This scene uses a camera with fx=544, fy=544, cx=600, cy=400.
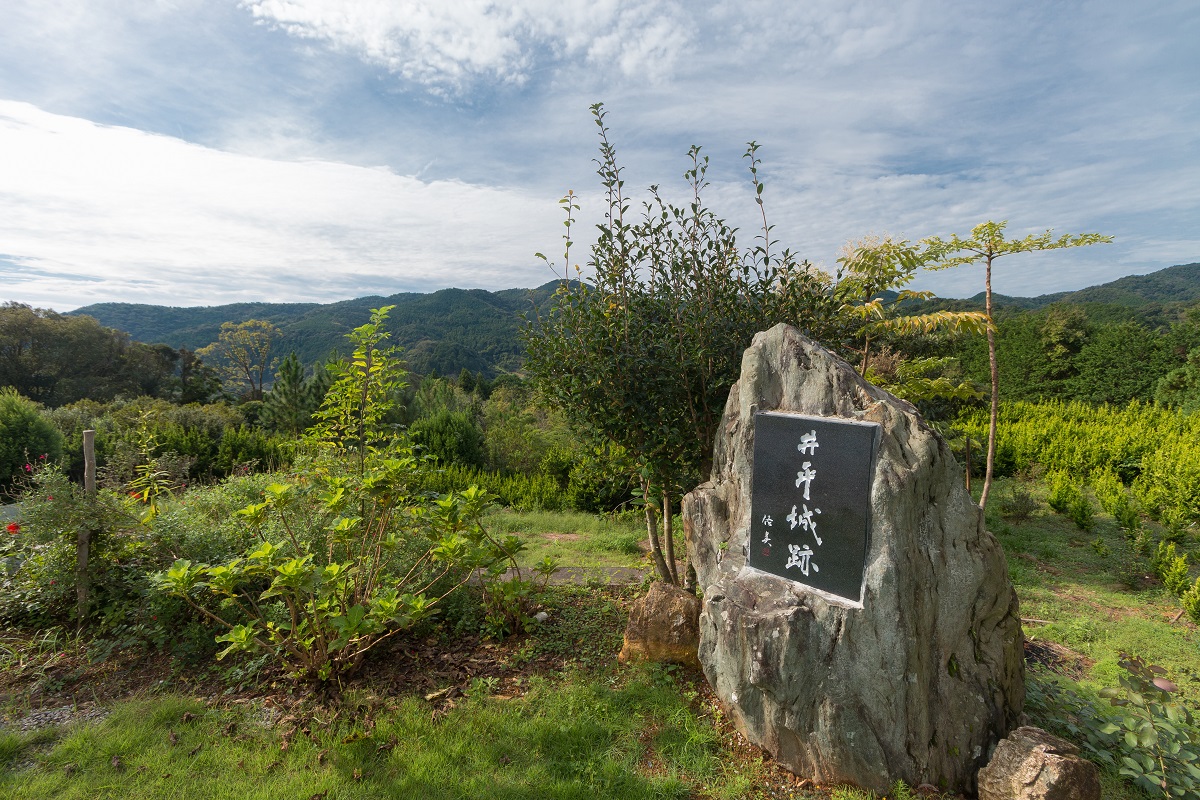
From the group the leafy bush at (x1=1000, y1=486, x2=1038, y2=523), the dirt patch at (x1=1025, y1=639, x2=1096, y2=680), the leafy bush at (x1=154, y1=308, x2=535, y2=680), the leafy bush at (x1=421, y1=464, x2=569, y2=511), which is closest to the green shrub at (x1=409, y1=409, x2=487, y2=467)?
the leafy bush at (x1=421, y1=464, x2=569, y2=511)

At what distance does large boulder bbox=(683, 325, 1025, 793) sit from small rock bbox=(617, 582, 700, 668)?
2.34 ft

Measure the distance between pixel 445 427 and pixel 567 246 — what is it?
25.1 ft

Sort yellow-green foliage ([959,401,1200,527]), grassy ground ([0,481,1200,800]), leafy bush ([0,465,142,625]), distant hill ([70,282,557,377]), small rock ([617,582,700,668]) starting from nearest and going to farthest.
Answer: grassy ground ([0,481,1200,800]) < small rock ([617,582,700,668]) < leafy bush ([0,465,142,625]) < yellow-green foliage ([959,401,1200,527]) < distant hill ([70,282,557,377])

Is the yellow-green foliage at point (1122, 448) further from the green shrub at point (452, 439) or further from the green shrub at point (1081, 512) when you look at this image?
the green shrub at point (452, 439)

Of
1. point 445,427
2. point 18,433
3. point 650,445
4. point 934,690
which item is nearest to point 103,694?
point 650,445

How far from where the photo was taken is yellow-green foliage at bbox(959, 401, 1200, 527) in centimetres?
665

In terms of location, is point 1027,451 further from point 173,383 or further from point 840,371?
point 173,383

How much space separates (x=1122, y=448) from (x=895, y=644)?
34.9 ft

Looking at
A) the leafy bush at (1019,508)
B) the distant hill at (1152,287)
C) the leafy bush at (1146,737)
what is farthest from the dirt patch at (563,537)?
the distant hill at (1152,287)

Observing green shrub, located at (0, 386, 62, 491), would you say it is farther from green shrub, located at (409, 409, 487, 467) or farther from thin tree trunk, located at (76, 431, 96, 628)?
thin tree trunk, located at (76, 431, 96, 628)

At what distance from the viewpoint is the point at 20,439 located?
9531 mm

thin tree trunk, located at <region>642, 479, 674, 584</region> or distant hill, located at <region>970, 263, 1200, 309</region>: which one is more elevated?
distant hill, located at <region>970, 263, 1200, 309</region>

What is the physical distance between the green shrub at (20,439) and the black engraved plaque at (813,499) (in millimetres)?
11978

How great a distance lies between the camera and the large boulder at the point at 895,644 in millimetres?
2592
